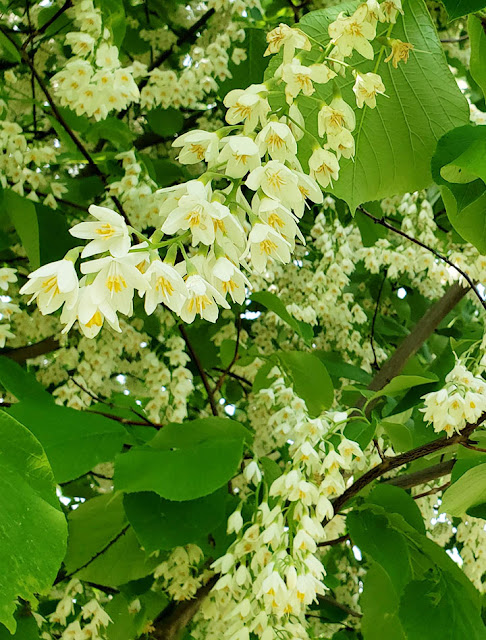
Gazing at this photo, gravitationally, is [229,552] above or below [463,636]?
above

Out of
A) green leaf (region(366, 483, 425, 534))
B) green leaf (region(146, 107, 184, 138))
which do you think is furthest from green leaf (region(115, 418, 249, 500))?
green leaf (region(146, 107, 184, 138))

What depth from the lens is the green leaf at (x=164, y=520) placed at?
1104 mm

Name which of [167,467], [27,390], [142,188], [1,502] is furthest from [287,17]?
[1,502]

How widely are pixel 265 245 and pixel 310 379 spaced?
1.05m

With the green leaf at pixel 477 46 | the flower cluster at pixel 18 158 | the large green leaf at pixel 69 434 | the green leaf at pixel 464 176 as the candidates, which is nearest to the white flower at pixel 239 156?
the green leaf at pixel 464 176

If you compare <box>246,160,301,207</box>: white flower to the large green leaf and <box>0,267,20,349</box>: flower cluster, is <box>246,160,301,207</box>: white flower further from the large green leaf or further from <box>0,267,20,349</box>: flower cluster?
<box>0,267,20,349</box>: flower cluster

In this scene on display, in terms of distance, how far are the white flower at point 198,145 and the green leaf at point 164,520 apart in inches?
25.0

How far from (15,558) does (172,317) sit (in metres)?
1.47

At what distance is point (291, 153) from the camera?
66cm

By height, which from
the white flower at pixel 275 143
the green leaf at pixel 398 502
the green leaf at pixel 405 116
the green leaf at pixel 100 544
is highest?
the white flower at pixel 275 143

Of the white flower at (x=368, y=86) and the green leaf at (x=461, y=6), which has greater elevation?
the green leaf at (x=461, y=6)

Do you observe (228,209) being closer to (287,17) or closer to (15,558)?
(15,558)

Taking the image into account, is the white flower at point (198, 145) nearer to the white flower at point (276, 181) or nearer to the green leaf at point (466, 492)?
the white flower at point (276, 181)

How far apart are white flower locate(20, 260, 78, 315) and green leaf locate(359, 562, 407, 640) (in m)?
0.97
